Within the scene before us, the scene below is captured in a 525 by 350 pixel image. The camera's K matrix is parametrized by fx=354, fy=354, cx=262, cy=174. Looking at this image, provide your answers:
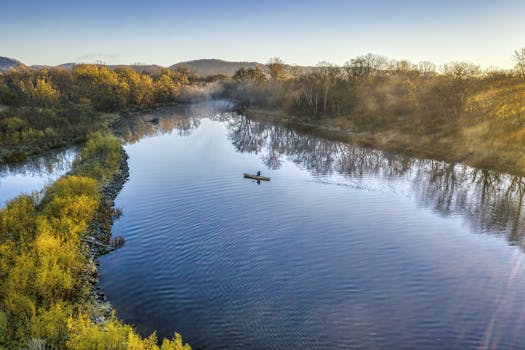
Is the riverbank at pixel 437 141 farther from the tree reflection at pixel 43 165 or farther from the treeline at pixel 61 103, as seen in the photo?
the treeline at pixel 61 103

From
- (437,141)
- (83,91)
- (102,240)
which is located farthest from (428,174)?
(83,91)

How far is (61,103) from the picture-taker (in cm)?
9394

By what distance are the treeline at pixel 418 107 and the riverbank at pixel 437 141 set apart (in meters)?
0.12

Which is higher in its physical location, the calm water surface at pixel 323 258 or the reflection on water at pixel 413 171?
the reflection on water at pixel 413 171

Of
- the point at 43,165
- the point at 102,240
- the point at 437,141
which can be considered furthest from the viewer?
the point at 437,141

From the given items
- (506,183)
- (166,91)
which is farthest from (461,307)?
(166,91)

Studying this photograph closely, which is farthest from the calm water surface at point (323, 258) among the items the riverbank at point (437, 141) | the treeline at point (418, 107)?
the treeline at point (418, 107)

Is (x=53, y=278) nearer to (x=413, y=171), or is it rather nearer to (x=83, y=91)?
(x=413, y=171)

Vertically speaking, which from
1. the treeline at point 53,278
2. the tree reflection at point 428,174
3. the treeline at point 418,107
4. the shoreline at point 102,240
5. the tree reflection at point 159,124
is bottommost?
the shoreline at point 102,240

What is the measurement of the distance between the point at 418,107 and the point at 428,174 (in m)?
26.4

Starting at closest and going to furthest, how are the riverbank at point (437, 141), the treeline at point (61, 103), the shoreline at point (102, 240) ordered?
the shoreline at point (102, 240), the riverbank at point (437, 141), the treeline at point (61, 103)

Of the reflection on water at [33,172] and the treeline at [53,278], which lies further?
the reflection on water at [33,172]

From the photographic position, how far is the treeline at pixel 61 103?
54969 mm

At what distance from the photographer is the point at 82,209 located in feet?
83.2
